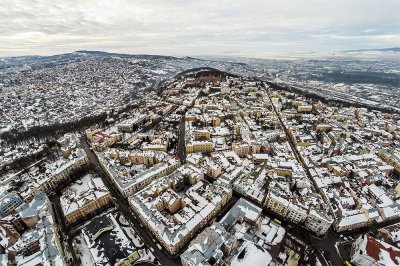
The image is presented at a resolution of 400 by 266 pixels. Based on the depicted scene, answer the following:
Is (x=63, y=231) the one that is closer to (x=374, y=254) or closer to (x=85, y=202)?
(x=85, y=202)

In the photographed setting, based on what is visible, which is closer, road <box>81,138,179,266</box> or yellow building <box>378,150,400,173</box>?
road <box>81,138,179,266</box>

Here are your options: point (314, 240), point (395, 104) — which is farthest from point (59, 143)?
point (395, 104)

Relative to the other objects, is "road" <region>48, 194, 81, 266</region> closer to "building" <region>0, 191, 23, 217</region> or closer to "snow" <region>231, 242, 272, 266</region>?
"building" <region>0, 191, 23, 217</region>

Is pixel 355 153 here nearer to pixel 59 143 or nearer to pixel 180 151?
pixel 180 151

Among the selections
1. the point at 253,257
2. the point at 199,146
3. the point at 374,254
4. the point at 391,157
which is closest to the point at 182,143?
the point at 199,146

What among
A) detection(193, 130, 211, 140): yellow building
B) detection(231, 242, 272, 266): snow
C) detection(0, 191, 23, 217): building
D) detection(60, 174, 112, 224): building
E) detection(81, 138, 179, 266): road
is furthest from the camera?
detection(193, 130, 211, 140): yellow building

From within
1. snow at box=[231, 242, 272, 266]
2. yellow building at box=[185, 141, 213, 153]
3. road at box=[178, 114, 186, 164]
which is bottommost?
snow at box=[231, 242, 272, 266]

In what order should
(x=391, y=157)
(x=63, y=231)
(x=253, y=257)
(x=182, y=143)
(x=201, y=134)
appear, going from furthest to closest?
(x=182, y=143)
(x=201, y=134)
(x=391, y=157)
(x=63, y=231)
(x=253, y=257)

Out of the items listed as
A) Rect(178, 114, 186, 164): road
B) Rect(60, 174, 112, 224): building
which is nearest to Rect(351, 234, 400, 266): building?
Rect(178, 114, 186, 164): road

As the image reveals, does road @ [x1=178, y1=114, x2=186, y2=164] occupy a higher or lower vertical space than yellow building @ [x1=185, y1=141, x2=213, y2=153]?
lower

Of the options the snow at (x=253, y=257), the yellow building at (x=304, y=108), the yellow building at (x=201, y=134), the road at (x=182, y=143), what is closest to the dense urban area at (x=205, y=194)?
the snow at (x=253, y=257)

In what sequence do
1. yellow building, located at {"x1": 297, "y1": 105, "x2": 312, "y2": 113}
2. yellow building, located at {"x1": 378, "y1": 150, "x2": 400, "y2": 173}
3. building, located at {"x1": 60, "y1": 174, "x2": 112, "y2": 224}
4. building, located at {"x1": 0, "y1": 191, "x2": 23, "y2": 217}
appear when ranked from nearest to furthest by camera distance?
building, located at {"x1": 60, "y1": 174, "x2": 112, "y2": 224}, building, located at {"x1": 0, "y1": 191, "x2": 23, "y2": 217}, yellow building, located at {"x1": 378, "y1": 150, "x2": 400, "y2": 173}, yellow building, located at {"x1": 297, "y1": 105, "x2": 312, "y2": 113}
